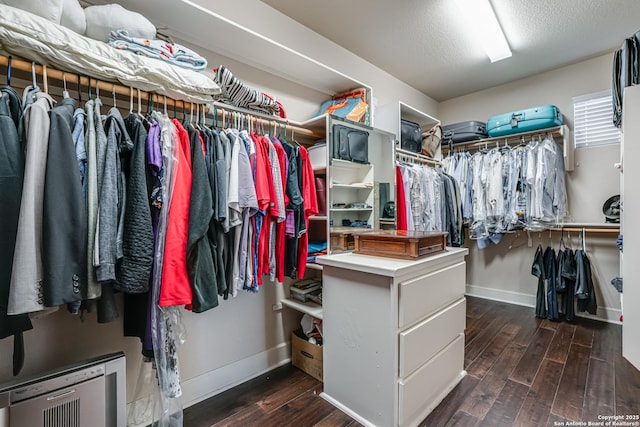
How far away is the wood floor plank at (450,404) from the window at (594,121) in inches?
109

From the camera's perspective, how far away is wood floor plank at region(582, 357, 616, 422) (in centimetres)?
159

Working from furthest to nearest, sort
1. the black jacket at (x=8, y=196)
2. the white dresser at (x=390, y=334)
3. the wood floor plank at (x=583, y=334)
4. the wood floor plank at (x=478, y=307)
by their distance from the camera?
the wood floor plank at (x=478, y=307) → the wood floor plank at (x=583, y=334) → the white dresser at (x=390, y=334) → the black jacket at (x=8, y=196)

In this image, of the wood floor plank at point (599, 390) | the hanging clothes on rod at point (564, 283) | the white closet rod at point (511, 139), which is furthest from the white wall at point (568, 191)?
the wood floor plank at point (599, 390)

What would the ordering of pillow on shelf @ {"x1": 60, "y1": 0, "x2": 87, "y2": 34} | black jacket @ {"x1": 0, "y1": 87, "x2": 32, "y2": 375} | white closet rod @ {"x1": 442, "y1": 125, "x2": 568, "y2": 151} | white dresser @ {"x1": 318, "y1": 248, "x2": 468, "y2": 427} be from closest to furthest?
1. black jacket @ {"x1": 0, "y1": 87, "x2": 32, "y2": 375}
2. pillow on shelf @ {"x1": 60, "y1": 0, "x2": 87, "y2": 34}
3. white dresser @ {"x1": 318, "y1": 248, "x2": 468, "y2": 427}
4. white closet rod @ {"x1": 442, "y1": 125, "x2": 568, "y2": 151}

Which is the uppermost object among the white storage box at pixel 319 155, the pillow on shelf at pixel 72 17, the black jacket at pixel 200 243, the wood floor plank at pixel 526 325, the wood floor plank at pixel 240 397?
the pillow on shelf at pixel 72 17

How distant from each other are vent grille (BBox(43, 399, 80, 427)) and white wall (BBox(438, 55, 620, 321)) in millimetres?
4004

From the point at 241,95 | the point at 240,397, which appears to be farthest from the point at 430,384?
the point at 241,95

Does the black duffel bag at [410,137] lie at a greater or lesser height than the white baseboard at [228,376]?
greater

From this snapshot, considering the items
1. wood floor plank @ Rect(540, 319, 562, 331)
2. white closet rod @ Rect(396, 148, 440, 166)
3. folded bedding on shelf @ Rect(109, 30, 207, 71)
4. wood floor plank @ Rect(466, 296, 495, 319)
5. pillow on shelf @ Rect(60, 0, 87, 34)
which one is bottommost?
wood floor plank @ Rect(540, 319, 562, 331)

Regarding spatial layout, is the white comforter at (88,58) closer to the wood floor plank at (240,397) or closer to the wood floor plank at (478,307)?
the wood floor plank at (240,397)

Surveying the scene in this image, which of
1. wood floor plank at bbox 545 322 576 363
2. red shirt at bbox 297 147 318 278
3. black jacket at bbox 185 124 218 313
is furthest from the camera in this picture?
wood floor plank at bbox 545 322 576 363

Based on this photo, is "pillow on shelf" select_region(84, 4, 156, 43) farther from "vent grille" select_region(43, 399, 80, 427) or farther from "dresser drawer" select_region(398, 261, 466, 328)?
"dresser drawer" select_region(398, 261, 466, 328)

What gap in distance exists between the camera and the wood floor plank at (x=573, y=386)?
160 centimetres

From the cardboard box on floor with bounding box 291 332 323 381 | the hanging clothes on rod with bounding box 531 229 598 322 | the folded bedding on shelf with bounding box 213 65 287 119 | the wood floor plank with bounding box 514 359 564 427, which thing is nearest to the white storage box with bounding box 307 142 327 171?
the folded bedding on shelf with bounding box 213 65 287 119
